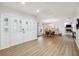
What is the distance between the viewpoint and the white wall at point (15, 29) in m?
5.93

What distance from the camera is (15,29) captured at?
708 centimetres

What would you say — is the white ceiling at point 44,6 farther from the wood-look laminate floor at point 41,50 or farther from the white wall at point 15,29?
the wood-look laminate floor at point 41,50

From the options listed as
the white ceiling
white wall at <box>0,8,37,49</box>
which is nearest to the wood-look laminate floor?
white wall at <box>0,8,37,49</box>

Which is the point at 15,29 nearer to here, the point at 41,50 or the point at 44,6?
the point at 44,6

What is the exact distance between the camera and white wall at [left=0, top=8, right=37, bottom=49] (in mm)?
5926

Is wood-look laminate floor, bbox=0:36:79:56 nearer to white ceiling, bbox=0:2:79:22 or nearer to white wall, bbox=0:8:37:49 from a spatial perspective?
white wall, bbox=0:8:37:49

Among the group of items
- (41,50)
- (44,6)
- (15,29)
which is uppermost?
(44,6)

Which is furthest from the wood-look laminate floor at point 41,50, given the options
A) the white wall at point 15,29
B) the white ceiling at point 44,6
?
the white ceiling at point 44,6

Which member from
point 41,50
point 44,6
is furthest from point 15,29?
point 41,50

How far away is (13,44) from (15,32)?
841 millimetres

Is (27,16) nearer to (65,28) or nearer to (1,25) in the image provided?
(1,25)

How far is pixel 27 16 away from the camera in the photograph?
891cm

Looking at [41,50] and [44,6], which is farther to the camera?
[44,6]

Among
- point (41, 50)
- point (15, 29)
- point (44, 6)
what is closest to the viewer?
point (41, 50)
